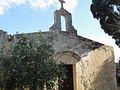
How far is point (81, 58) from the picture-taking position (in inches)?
490

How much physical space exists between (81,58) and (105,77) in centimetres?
188

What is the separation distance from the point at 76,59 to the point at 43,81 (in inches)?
169

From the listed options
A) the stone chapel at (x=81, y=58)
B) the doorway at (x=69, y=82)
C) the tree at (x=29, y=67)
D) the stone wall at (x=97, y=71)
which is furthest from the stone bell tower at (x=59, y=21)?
the tree at (x=29, y=67)

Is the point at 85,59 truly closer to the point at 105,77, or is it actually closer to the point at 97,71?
the point at 97,71

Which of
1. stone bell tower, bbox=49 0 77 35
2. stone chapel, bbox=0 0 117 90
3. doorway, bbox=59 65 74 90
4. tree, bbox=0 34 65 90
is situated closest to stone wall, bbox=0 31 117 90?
stone chapel, bbox=0 0 117 90

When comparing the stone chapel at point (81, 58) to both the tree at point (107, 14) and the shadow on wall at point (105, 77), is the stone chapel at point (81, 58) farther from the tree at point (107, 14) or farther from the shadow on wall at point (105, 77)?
the tree at point (107, 14)

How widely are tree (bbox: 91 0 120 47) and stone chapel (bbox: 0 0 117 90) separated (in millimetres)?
1374

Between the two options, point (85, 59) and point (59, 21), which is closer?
point (85, 59)

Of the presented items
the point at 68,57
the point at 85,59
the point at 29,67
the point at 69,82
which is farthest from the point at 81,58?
the point at 29,67

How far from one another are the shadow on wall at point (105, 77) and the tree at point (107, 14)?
2.05m

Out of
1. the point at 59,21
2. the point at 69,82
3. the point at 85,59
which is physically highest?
the point at 59,21

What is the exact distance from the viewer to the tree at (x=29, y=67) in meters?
8.30

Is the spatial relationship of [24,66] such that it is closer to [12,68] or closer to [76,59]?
[12,68]

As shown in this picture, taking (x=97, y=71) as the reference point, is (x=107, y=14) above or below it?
above
